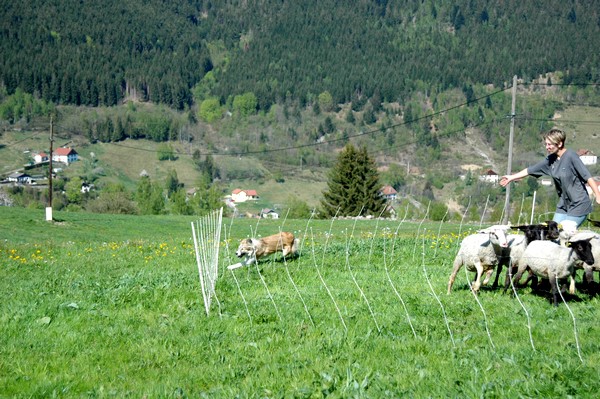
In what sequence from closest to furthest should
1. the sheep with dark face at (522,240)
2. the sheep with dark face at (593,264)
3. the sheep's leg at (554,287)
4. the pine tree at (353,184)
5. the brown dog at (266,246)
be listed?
the sheep's leg at (554,287)
the sheep with dark face at (593,264)
the sheep with dark face at (522,240)
the brown dog at (266,246)
the pine tree at (353,184)

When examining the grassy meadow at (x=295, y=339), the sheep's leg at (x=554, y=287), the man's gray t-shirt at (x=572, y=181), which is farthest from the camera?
the man's gray t-shirt at (x=572, y=181)

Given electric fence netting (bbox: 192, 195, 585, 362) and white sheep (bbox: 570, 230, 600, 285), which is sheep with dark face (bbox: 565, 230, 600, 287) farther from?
electric fence netting (bbox: 192, 195, 585, 362)

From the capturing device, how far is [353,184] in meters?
84.4

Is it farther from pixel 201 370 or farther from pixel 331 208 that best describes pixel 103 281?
pixel 331 208

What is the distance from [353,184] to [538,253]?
7356cm

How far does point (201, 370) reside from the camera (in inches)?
343

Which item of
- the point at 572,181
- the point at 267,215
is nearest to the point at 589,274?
the point at 572,181

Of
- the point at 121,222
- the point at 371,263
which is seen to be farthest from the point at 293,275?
the point at 121,222

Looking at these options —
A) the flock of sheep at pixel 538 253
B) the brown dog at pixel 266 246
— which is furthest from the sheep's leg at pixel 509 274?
the brown dog at pixel 266 246

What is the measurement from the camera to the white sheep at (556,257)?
1066 centimetres

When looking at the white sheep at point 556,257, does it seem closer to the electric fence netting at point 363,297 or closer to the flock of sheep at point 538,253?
the flock of sheep at point 538,253

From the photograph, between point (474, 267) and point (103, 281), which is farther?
point (103, 281)

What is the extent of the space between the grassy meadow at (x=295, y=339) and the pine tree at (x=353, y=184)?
6819 centimetres

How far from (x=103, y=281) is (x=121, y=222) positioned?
41.6 m
